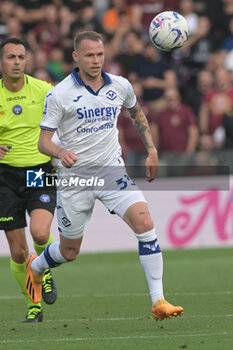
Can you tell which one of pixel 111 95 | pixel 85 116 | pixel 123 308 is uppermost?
pixel 111 95

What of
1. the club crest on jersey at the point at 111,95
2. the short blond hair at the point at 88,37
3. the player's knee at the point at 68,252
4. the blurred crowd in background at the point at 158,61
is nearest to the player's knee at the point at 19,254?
the player's knee at the point at 68,252

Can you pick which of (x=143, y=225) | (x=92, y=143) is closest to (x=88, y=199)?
(x=92, y=143)

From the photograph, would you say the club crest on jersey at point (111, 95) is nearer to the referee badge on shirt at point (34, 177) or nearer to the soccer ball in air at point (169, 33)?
the soccer ball in air at point (169, 33)

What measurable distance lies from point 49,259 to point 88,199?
31.7 inches

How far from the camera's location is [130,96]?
868 centimetres

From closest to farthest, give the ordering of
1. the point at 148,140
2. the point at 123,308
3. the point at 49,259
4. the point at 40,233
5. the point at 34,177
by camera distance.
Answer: the point at 148,140 < the point at 49,259 < the point at 40,233 < the point at 34,177 < the point at 123,308

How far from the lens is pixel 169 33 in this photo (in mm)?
9289

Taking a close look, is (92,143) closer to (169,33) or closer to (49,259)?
(49,259)

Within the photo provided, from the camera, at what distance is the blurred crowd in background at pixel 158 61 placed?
16.3m

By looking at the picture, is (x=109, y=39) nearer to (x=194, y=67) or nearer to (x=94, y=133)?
(x=194, y=67)

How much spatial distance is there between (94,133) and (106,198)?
0.61 m

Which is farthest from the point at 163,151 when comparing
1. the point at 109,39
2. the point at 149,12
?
the point at 149,12

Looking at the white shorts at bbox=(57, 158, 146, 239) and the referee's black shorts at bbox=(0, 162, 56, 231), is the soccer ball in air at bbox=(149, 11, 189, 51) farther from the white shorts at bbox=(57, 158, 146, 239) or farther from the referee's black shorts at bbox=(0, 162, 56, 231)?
the referee's black shorts at bbox=(0, 162, 56, 231)

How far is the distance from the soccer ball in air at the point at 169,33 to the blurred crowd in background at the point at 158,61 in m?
6.41
